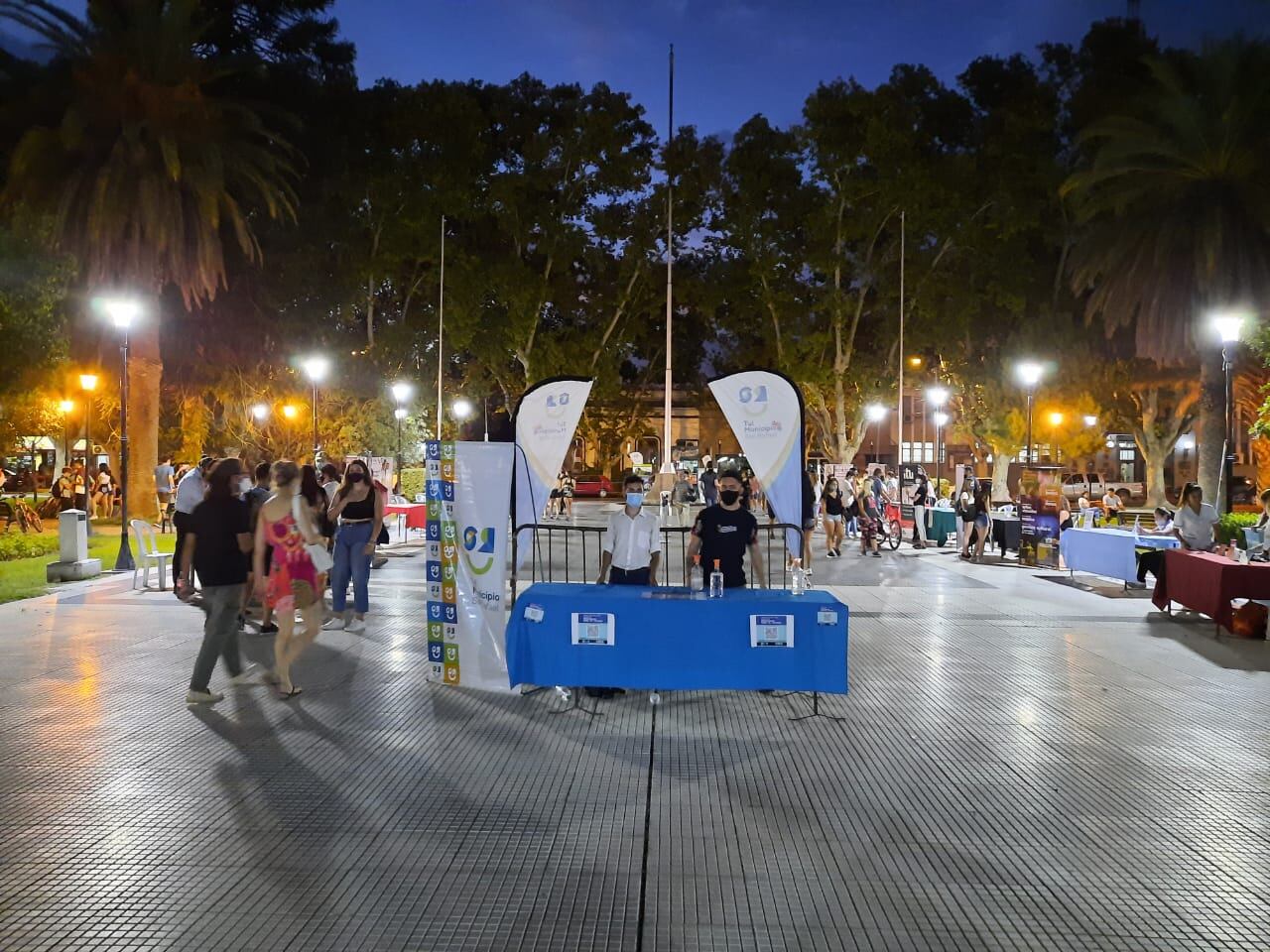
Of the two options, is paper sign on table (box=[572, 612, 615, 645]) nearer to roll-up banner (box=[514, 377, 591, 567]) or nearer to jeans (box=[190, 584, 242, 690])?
roll-up banner (box=[514, 377, 591, 567])

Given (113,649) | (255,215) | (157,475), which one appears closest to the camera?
(113,649)

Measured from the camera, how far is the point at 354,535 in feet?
37.2

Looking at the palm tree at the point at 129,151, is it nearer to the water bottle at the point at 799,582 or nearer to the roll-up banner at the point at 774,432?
the roll-up banner at the point at 774,432

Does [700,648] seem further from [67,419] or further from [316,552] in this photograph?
[67,419]

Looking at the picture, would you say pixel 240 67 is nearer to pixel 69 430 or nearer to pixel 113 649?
pixel 113 649

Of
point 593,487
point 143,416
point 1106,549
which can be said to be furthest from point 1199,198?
point 593,487

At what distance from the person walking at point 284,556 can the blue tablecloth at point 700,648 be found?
226 centimetres

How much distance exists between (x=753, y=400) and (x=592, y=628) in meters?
3.93

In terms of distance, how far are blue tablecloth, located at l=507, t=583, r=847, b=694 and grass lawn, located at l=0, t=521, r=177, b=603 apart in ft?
32.5

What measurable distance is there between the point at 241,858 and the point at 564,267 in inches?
1603

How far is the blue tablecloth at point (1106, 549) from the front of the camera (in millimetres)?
15523

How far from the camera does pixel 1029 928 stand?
4.29 m

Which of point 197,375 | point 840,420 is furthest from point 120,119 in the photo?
Result: point 840,420

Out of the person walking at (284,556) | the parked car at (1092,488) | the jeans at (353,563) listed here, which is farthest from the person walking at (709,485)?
the person walking at (284,556)
